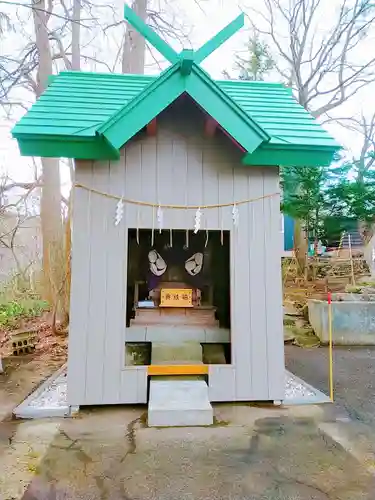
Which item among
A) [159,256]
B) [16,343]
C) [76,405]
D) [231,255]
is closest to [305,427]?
[231,255]

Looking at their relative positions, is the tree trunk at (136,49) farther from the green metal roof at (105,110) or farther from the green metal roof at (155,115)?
the green metal roof at (155,115)

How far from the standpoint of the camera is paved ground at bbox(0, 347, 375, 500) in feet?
6.30

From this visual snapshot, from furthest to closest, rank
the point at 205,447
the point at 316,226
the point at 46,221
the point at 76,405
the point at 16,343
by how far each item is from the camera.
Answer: the point at 316,226 < the point at 46,221 < the point at 16,343 < the point at 76,405 < the point at 205,447

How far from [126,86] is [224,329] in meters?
3.00

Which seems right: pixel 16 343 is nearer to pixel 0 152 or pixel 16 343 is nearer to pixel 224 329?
pixel 224 329

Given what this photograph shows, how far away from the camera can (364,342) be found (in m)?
6.09

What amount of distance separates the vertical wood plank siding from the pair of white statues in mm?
1002

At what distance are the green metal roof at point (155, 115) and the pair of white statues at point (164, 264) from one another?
4.71ft

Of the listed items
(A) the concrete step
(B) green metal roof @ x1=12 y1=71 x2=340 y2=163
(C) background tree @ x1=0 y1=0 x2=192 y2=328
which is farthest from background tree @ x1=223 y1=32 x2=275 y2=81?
(A) the concrete step

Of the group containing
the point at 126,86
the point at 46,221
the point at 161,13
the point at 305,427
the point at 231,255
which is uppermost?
the point at 161,13

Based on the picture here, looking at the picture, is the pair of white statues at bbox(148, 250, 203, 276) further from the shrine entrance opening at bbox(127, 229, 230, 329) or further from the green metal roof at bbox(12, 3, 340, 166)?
the green metal roof at bbox(12, 3, 340, 166)

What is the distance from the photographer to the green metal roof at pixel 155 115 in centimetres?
298

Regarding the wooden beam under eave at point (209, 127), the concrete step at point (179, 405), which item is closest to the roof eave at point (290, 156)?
the wooden beam under eave at point (209, 127)

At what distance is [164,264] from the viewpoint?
432 cm
